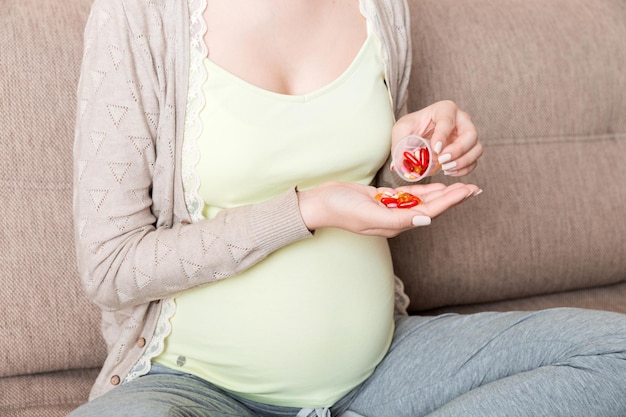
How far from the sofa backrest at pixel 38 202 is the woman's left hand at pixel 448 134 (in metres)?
0.62

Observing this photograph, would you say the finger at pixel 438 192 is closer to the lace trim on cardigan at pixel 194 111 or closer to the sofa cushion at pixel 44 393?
the lace trim on cardigan at pixel 194 111

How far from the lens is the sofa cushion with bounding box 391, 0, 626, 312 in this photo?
1.67 metres

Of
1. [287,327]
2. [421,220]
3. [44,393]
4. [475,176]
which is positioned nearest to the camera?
[421,220]

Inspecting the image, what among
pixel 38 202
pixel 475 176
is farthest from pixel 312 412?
pixel 475 176

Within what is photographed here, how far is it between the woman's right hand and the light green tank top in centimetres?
9

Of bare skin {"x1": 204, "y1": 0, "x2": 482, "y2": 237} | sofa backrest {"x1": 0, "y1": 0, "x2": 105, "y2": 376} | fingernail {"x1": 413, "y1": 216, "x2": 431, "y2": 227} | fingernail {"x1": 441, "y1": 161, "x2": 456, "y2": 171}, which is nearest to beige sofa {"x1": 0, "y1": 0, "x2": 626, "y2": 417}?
sofa backrest {"x1": 0, "y1": 0, "x2": 105, "y2": 376}

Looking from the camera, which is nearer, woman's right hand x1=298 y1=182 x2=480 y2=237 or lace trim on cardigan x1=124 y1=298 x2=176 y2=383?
woman's right hand x1=298 y1=182 x2=480 y2=237

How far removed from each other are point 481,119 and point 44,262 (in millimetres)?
973

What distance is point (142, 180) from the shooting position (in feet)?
3.69

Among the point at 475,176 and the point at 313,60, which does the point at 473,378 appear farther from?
the point at 475,176

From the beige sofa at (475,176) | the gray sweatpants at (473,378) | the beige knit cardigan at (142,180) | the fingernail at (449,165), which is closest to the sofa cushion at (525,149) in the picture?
the beige sofa at (475,176)

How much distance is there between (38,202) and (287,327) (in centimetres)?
55

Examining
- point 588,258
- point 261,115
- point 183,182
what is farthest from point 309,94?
point 588,258

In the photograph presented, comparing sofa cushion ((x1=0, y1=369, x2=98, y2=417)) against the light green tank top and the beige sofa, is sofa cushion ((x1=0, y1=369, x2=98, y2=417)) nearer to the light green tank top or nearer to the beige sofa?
the beige sofa
